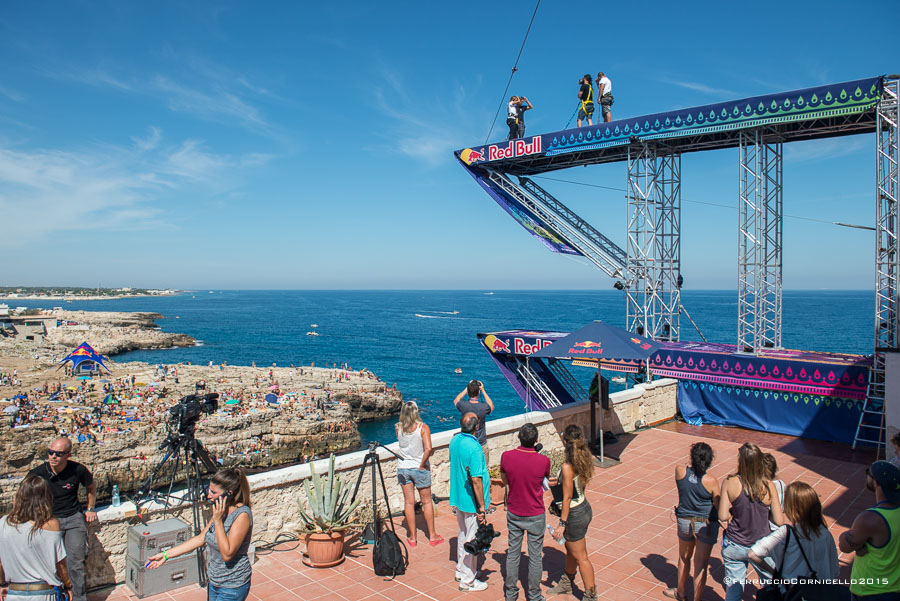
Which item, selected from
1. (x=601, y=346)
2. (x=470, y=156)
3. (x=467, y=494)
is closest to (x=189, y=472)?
(x=467, y=494)

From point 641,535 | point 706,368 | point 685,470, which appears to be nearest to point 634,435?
point 706,368

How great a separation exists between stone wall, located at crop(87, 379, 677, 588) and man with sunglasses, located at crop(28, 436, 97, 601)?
472 mm

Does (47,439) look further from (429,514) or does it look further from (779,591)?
(779,591)

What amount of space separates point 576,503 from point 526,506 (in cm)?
43

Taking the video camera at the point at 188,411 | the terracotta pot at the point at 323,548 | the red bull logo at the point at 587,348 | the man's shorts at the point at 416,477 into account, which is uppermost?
the red bull logo at the point at 587,348

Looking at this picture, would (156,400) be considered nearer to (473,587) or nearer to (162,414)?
(162,414)

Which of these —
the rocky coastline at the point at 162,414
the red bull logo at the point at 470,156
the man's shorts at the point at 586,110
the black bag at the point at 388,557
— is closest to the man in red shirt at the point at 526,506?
the black bag at the point at 388,557

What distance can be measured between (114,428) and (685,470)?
3152cm

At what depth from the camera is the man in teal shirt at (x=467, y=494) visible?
5.27 meters

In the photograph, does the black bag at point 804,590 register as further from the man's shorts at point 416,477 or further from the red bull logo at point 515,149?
the red bull logo at point 515,149

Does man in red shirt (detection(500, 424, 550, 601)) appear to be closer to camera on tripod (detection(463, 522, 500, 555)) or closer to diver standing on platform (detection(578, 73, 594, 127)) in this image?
camera on tripod (detection(463, 522, 500, 555))

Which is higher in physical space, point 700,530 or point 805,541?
point 805,541

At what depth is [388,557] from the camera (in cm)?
546

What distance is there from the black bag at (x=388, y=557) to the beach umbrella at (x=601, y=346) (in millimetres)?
4049
